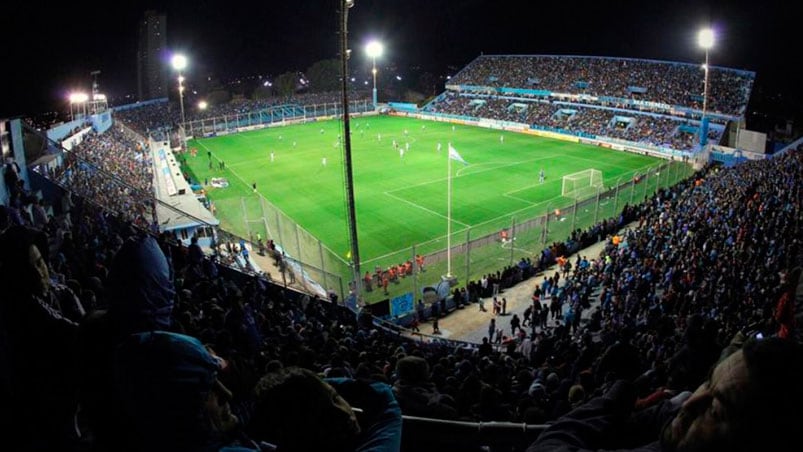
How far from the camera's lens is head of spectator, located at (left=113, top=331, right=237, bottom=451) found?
6.82 feet

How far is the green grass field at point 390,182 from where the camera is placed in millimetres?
27641

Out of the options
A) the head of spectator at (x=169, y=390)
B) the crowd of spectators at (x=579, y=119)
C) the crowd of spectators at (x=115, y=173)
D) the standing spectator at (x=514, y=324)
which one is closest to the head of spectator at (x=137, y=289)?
the head of spectator at (x=169, y=390)

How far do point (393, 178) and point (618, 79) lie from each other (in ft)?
120

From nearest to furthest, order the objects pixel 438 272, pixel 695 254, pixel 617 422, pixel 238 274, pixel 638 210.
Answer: pixel 617 422
pixel 238 274
pixel 695 254
pixel 438 272
pixel 638 210

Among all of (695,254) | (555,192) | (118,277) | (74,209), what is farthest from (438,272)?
(118,277)

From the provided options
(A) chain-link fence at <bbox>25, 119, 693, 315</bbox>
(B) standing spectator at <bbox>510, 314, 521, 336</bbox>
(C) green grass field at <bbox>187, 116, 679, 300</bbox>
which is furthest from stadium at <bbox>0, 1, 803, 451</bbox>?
(B) standing spectator at <bbox>510, 314, 521, 336</bbox>

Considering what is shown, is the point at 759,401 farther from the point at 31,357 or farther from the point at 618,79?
the point at 618,79

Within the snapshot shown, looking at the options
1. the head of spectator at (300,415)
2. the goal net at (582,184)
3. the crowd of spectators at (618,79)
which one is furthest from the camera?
the crowd of spectators at (618,79)

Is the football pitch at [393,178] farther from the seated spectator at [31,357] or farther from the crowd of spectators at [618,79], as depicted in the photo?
the seated spectator at [31,357]

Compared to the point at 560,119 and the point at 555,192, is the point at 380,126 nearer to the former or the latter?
the point at 560,119

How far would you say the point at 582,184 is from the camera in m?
36.1

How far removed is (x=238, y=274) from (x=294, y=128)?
5413cm

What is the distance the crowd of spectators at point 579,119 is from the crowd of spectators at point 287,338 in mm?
30877

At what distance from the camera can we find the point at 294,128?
2586 inches
